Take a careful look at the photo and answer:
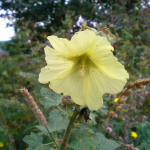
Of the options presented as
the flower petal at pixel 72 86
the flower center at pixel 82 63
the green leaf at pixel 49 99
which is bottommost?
the green leaf at pixel 49 99

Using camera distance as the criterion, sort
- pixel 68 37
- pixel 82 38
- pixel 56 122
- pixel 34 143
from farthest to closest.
Answer: pixel 68 37 < pixel 56 122 < pixel 34 143 < pixel 82 38

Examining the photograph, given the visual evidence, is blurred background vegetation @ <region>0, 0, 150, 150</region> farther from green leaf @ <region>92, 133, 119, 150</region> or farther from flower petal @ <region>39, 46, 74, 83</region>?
flower petal @ <region>39, 46, 74, 83</region>

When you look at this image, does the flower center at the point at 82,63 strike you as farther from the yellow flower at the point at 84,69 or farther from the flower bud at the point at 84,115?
the flower bud at the point at 84,115

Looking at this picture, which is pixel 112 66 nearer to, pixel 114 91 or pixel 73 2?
pixel 114 91

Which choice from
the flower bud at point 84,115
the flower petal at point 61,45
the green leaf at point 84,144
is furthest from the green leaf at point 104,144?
the flower petal at point 61,45

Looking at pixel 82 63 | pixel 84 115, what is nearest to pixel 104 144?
pixel 84 115

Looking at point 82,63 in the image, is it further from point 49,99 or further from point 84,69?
point 49,99

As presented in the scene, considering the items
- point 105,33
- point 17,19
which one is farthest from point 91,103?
point 17,19
